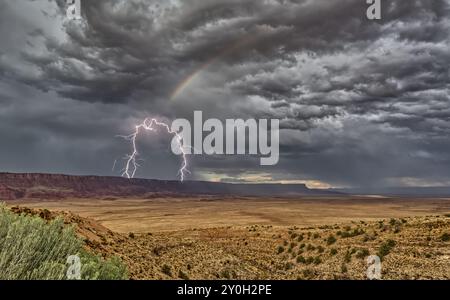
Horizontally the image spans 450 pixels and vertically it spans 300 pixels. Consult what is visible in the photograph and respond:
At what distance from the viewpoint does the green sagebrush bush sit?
701 cm

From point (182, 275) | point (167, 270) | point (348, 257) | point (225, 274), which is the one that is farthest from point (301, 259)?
point (167, 270)

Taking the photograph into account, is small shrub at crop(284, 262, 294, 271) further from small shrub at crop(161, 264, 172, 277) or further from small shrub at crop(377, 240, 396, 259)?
small shrub at crop(161, 264, 172, 277)

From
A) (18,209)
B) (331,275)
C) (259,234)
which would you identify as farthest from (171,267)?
(259,234)

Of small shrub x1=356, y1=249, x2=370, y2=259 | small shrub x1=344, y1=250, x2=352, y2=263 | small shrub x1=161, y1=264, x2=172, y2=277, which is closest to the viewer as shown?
small shrub x1=161, y1=264, x2=172, y2=277

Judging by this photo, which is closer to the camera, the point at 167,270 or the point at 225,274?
the point at 167,270

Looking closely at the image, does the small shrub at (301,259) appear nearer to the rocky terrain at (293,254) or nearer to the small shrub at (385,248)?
the rocky terrain at (293,254)

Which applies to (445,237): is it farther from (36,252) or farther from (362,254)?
(36,252)

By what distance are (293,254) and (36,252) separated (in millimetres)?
19818

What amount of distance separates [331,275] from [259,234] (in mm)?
15813

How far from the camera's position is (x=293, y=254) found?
25031 mm

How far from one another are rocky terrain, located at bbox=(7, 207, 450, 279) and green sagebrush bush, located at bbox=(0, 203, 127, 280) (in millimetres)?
5052

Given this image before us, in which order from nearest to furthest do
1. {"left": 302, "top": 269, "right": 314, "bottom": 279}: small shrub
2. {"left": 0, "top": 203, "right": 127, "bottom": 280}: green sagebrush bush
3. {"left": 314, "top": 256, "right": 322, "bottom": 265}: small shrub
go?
{"left": 0, "top": 203, "right": 127, "bottom": 280}: green sagebrush bush, {"left": 302, "top": 269, "right": 314, "bottom": 279}: small shrub, {"left": 314, "top": 256, "right": 322, "bottom": 265}: small shrub

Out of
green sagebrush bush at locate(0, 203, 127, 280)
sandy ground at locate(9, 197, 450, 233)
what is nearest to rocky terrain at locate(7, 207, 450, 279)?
green sagebrush bush at locate(0, 203, 127, 280)
